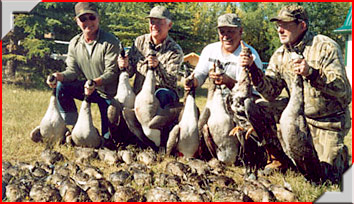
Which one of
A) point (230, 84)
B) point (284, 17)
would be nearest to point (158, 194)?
point (230, 84)

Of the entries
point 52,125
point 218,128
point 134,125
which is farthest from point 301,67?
point 52,125

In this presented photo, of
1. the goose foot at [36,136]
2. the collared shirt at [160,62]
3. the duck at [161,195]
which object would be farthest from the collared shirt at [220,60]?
the goose foot at [36,136]

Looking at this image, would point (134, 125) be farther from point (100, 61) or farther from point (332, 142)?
point (332, 142)

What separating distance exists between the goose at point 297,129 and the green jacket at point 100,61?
10.2ft

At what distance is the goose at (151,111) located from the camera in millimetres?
5270

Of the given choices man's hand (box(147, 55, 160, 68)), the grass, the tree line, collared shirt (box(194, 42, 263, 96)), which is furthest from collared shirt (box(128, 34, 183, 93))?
the tree line

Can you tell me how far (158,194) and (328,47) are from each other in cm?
280

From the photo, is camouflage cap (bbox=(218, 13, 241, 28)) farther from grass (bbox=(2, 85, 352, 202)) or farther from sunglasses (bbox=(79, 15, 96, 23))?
sunglasses (bbox=(79, 15, 96, 23))

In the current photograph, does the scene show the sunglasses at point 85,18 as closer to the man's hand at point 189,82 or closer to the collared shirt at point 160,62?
the collared shirt at point 160,62

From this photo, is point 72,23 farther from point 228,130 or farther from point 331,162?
point 331,162

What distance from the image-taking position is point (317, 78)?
3.95m

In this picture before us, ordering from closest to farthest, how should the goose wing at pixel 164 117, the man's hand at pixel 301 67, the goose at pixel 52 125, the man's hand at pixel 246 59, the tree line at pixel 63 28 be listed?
1. the man's hand at pixel 301 67
2. the man's hand at pixel 246 59
3. the goose wing at pixel 164 117
4. the goose at pixel 52 125
5. the tree line at pixel 63 28

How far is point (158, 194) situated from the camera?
3.93 m

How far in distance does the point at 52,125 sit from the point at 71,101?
68 centimetres
